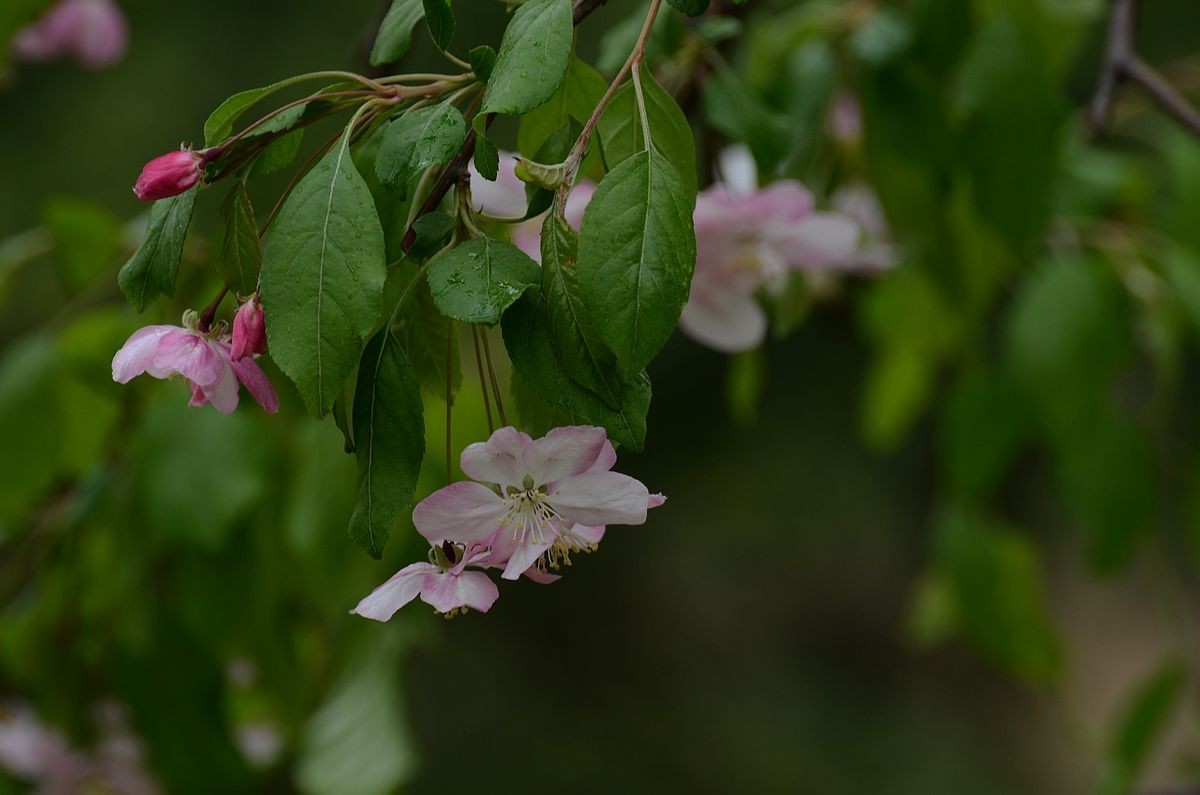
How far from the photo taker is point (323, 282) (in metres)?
0.35

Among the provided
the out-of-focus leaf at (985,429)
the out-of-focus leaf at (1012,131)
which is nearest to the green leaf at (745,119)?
the out-of-focus leaf at (1012,131)

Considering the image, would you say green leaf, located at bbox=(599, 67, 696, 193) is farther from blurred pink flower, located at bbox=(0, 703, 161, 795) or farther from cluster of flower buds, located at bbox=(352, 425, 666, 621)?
blurred pink flower, located at bbox=(0, 703, 161, 795)

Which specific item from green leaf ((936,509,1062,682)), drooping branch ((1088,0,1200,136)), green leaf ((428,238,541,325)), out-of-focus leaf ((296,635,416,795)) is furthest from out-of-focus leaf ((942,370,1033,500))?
green leaf ((428,238,541,325))

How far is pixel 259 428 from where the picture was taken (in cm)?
91

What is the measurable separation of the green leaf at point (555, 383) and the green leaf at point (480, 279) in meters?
0.01

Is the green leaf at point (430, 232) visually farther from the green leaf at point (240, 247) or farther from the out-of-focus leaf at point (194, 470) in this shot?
the out-of-focus leaf at point (194, 470)

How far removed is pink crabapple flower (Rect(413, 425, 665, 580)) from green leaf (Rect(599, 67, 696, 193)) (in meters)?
0.11

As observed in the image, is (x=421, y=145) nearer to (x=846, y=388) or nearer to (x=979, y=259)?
(x=979, y=259)

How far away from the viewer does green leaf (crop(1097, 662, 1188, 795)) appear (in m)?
1.05

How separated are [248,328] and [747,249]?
15.5 inches

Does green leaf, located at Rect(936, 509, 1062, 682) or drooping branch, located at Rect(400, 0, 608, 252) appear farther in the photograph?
green leaf, located at Rect(936, 509, 1062, 682)

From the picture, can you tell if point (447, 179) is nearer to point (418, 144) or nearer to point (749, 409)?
point (418, 144)

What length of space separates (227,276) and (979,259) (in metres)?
0.83

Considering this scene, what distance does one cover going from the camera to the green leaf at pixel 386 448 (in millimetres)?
357
